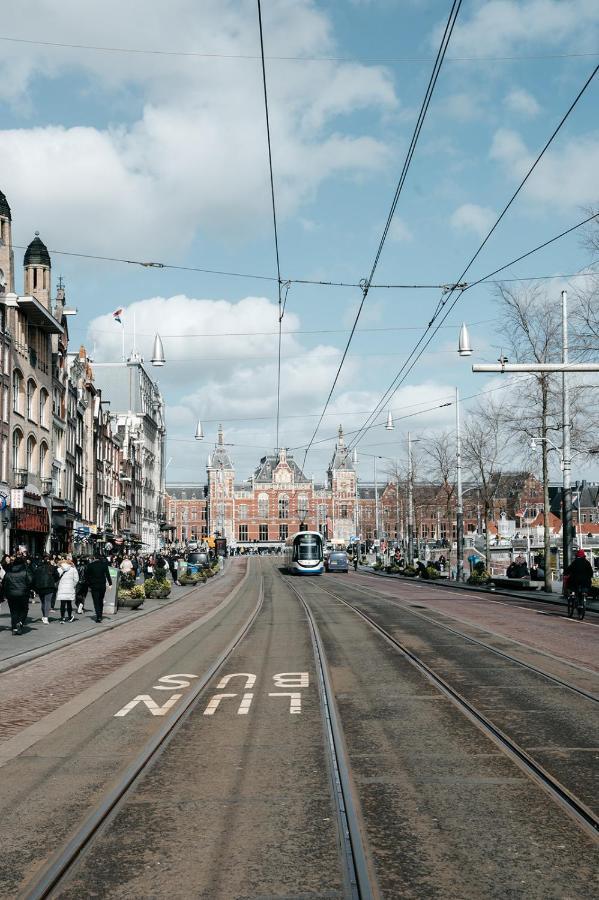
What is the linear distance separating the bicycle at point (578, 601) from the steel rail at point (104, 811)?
17105 mm

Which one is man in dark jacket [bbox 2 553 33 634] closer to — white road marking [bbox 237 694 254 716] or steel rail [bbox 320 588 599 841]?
steel rail [bbox 320 588 599 841]

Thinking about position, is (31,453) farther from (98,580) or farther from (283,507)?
(283,507)

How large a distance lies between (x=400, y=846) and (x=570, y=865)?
1.05m

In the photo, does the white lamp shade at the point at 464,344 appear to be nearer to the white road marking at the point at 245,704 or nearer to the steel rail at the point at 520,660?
the steel rail at the point at 520,660

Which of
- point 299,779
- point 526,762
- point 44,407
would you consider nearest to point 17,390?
point 44,407

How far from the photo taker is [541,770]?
26.3 ft

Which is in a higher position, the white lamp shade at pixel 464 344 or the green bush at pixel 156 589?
the white lamp shade at pixel 464 344

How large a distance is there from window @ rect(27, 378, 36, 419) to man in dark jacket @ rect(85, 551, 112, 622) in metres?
23.9

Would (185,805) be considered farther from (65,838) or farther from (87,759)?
(87,759)

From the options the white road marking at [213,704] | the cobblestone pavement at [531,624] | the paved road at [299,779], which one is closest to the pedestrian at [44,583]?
the paved road at [299,779]

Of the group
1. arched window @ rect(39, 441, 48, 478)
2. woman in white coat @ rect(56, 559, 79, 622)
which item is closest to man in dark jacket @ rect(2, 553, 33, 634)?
woman in white coat @ rect(56, 559, 79, 622)

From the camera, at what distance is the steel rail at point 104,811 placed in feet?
17.8

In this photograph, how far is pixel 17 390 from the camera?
46250mm

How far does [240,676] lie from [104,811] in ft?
24.6
